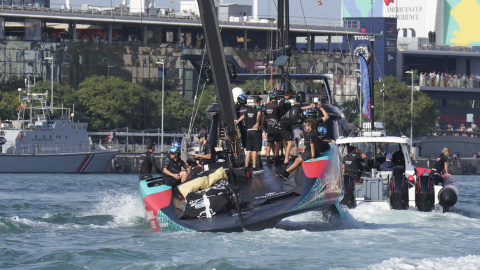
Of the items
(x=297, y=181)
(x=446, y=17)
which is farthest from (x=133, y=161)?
(x=446, y=17)

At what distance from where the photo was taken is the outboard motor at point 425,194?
28188 millimetres

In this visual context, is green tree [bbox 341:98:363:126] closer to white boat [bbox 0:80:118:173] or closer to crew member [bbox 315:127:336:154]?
white boat [bbox 0:80:118:173]

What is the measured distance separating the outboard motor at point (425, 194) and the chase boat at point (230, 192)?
18.3 ft

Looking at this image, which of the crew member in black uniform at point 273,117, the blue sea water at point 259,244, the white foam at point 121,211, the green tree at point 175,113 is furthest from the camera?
the green tree at point 175,113

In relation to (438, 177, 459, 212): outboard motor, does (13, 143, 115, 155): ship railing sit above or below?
below

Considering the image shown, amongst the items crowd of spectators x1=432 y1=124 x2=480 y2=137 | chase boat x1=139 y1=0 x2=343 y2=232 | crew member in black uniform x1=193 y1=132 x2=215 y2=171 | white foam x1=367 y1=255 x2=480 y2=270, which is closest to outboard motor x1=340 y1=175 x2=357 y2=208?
crew member in black uniform x1=193 y1=132 x2=215 y2=171

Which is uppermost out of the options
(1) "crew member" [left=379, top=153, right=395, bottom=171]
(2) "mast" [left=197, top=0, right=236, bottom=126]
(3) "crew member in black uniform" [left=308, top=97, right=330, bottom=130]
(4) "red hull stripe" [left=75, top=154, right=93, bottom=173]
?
(2) "mast" [left=197, top=0, right=236, bottom=126]

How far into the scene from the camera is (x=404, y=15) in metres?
157

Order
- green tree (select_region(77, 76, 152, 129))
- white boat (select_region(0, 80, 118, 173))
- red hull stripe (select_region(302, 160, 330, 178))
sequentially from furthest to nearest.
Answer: green tree (select_region(77, 76, 152, 129)) → white boat (select_region(0, 80, 118, 173)) → red hull stripe (select_region(302, 160, 330, 178))

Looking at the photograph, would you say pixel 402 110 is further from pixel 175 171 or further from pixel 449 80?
pixel 175 171

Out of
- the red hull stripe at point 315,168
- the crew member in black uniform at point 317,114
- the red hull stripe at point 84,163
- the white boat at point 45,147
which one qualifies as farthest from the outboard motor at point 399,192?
the red hull stripe at point 84,163

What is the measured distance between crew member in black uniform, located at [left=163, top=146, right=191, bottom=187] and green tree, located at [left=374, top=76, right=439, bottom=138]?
73761 mm

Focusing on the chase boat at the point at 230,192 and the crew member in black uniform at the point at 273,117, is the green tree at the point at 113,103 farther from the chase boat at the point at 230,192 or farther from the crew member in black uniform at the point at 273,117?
the chase boat at the point at 230,192

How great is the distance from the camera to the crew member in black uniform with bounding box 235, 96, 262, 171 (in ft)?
81.0
